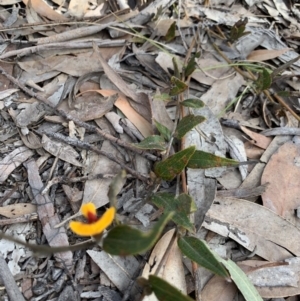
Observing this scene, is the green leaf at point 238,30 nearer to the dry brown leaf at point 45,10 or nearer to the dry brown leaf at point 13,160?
the dry brown leaf at point 45,10

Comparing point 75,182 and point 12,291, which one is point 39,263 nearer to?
point 12,291

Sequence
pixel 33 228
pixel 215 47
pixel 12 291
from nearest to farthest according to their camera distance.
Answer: pixel 12 291 < pixel 33 228 < pixel 215 47

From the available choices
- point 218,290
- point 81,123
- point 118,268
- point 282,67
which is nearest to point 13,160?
point 81,123

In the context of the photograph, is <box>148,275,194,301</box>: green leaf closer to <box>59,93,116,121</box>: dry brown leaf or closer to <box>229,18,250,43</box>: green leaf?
<box>59,93,116,121</box>: dry brown leaf

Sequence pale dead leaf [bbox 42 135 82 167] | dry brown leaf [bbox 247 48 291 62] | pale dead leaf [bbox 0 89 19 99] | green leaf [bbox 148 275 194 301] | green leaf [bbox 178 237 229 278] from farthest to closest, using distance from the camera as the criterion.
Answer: dry brown leaf [bbox 247 48 291 62]
pale dead leaf [bbox 0 89 19 99]
pale dead leaf [bbox 42 135 82 167]
green leaf [bbox 178 237 229 278]
green leaf [bbox 148 275 194 301]

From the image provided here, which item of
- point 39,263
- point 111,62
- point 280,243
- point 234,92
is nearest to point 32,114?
point 111,62

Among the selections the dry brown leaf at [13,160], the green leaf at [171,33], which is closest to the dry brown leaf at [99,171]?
the dry brown leaf at [13,160]

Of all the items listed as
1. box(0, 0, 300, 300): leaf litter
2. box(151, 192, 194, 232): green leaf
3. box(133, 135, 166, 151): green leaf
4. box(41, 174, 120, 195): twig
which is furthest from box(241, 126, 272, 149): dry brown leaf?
box(41, 174, 120, 195): twig
